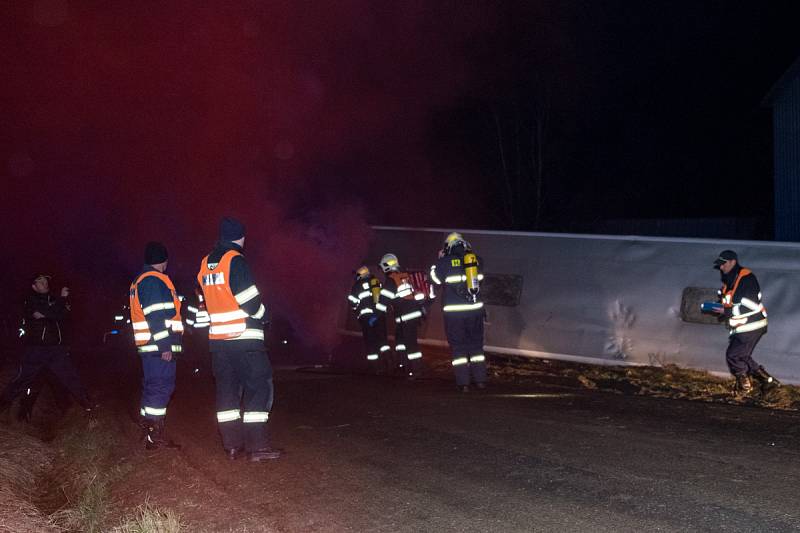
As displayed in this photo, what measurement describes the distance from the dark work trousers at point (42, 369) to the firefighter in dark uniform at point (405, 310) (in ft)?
14.0

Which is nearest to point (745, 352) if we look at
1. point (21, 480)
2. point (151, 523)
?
point (151, 523)

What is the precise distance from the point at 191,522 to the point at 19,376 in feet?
15.2

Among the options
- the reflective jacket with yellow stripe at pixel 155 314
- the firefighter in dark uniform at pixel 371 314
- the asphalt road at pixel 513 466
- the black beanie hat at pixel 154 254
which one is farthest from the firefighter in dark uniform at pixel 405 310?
the black beanie hat at pixel 154 254

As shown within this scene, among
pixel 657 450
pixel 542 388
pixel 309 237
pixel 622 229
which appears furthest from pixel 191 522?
pixel 622 229

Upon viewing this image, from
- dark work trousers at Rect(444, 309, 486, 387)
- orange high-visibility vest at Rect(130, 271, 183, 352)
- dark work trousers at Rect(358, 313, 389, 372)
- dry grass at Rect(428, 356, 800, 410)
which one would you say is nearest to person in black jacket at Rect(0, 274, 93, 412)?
orange high-visibility vest at Rect(130, 271, 183, 352)

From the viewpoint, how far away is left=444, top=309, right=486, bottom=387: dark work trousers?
9641 mm

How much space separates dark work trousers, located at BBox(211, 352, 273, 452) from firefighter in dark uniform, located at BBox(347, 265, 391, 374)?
5.50 m

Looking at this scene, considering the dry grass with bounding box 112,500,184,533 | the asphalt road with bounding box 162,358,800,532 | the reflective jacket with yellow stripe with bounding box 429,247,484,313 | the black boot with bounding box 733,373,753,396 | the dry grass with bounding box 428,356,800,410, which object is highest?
the reflective jacket with yellow stripe with bounding box 429,247,484,313

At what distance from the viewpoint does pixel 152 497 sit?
5543 mm

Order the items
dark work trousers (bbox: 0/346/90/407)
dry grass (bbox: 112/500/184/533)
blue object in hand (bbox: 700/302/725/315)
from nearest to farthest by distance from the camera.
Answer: dry grass (bbox: 112/500/184/533) < dark work trousers (bbox: 0/346/90/407) < blue object in hand (bbox: 700/302/725/315)

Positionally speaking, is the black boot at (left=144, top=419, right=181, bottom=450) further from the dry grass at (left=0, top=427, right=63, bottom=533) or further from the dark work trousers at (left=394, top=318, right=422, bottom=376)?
the dark work trousers at (left=394, top=318, right=422, bottom=376)

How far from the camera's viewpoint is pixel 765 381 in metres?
8.84

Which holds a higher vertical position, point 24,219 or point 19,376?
point 24,219

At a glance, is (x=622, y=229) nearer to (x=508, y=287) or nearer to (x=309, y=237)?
(x=309, y=237)
